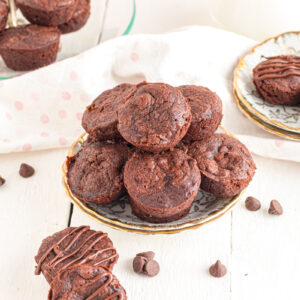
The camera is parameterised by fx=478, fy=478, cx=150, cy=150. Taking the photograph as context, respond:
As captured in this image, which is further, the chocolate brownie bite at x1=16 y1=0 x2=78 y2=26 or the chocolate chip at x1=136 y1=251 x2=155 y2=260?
the chocolate brownie bite at x1=16 y1=0 x2=78 y2=26

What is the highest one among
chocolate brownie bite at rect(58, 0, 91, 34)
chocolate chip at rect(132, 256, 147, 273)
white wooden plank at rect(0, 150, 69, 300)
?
chocolate brownie bite at rect(58, 0, 91, 34)

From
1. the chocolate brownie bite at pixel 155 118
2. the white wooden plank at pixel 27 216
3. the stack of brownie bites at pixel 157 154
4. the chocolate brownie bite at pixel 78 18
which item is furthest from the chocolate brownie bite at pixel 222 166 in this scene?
the chocolate brownie bite at pixel 78 18

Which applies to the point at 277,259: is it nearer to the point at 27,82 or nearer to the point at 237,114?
the point at 237,114

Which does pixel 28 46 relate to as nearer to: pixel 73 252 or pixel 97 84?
pixel 97 84

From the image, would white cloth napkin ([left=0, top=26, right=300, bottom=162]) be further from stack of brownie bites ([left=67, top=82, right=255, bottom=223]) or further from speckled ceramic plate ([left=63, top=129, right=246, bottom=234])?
speckled ceramic plate ([left=63, top=129, right=246, bottom=234])

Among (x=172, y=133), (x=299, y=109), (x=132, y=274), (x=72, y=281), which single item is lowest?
(x=132, y=274)

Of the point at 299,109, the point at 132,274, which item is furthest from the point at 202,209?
the point at 299,109

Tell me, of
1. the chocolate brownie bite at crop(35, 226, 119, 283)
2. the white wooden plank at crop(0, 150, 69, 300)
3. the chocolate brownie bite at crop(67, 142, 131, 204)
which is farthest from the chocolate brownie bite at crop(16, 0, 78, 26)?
the chocolate brownie bite at crop(35, 226, 119, 283)

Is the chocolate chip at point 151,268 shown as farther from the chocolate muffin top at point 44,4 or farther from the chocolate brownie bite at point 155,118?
the chocolate muffin top at point 44,4
